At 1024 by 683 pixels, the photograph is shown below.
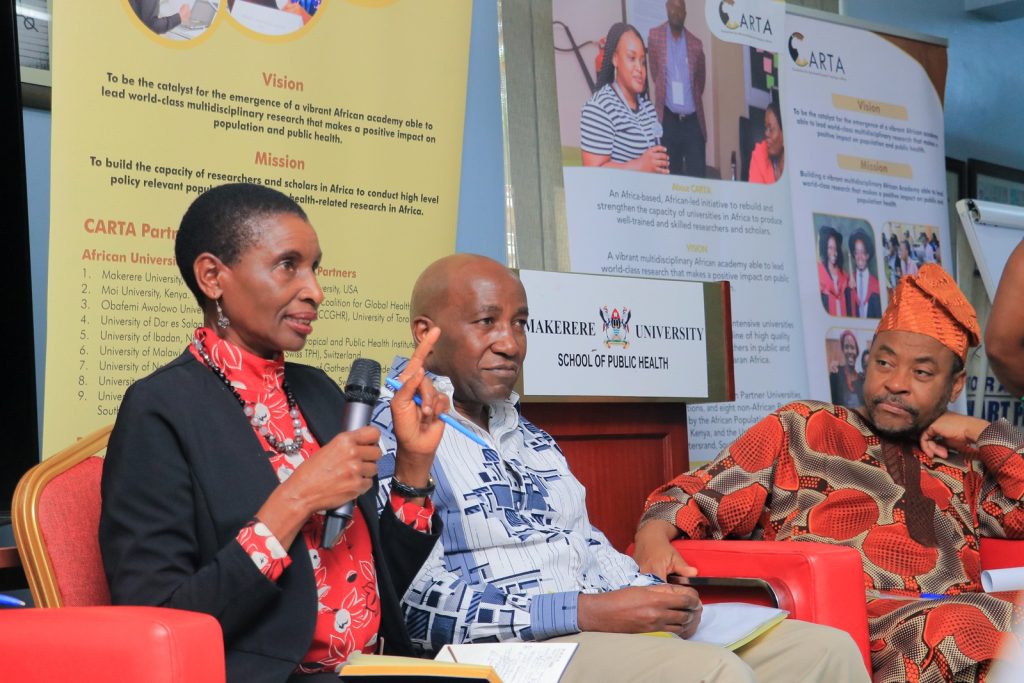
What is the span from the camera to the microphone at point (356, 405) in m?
1.85

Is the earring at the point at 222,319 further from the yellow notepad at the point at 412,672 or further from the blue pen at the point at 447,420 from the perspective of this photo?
the yellow notepad at the point at 412,672

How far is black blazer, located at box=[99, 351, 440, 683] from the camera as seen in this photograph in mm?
1717

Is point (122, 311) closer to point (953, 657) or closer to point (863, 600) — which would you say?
point (863, 600)

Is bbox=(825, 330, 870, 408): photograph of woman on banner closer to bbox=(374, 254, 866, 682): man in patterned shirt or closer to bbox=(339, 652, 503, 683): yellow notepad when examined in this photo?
bbox=(374, 254, 866, 682): man in patterned shirt

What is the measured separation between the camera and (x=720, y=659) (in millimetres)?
2113

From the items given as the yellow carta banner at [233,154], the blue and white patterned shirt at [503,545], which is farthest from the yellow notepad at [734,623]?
the yellow carta banner at [233,154]

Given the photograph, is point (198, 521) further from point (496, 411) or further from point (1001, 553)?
point (1001, 553)

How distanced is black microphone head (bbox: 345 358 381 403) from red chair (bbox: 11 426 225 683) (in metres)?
0.44

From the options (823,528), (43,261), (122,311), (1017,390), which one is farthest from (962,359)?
(43,261)

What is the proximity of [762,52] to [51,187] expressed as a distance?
306 cm

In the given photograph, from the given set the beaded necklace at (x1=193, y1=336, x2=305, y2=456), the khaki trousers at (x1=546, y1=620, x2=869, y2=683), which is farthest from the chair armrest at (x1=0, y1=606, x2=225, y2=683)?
the khaki trousers at (x1=546, y1=620, x2=869, y2=683)

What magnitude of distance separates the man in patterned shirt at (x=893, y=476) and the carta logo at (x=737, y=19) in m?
1.74

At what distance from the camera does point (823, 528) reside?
3.19 meters

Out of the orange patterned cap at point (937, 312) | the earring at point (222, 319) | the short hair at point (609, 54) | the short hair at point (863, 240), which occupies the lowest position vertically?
the earring at point (222, 319)
